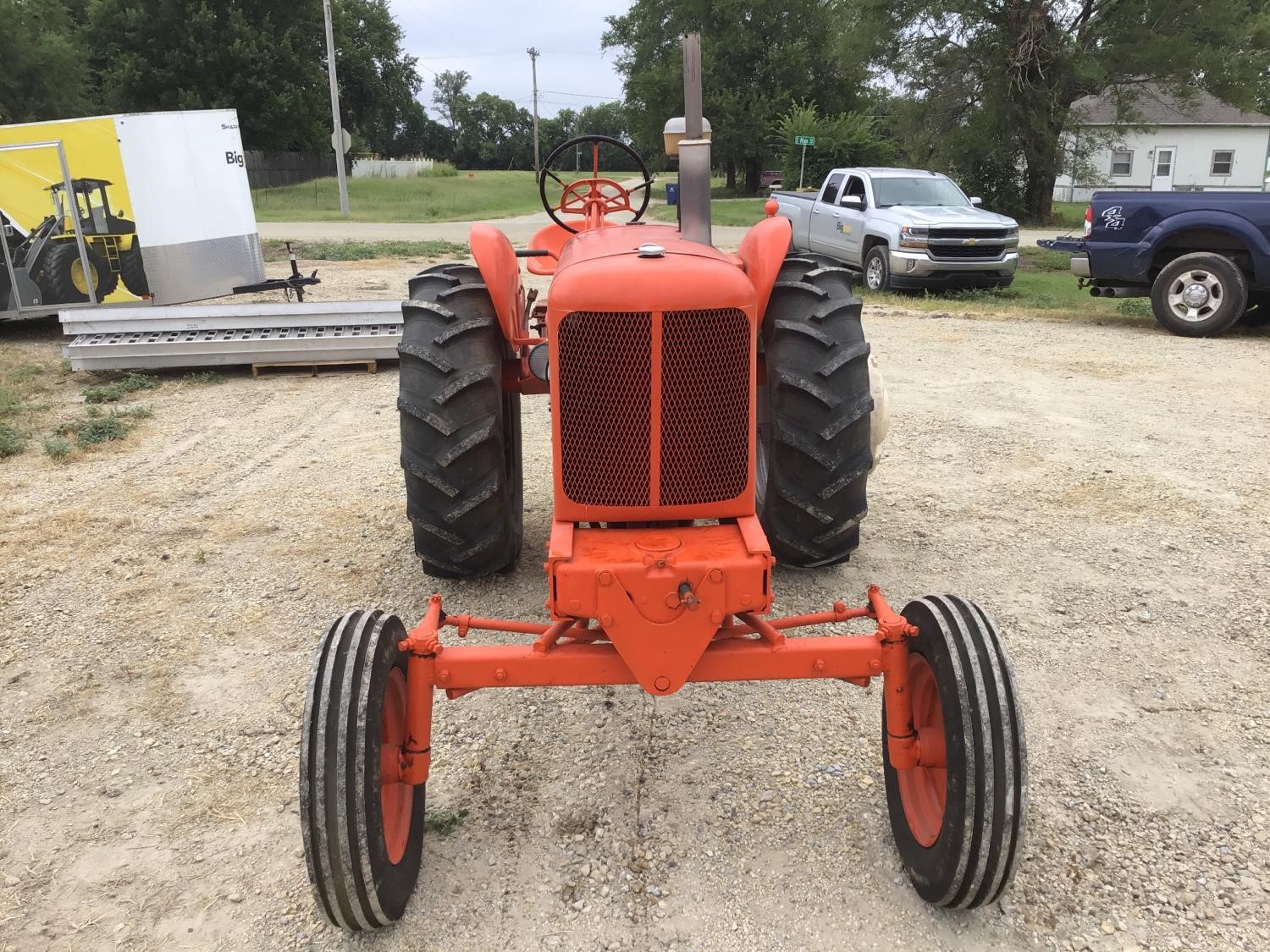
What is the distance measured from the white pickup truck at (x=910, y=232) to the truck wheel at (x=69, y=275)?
8220 mm

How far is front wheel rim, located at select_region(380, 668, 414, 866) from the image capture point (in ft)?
8.44

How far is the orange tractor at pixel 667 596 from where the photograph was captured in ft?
7.75

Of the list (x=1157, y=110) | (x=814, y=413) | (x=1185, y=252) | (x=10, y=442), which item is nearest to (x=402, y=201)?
(x=1157, y=110)

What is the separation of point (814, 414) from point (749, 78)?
4243 centimetres

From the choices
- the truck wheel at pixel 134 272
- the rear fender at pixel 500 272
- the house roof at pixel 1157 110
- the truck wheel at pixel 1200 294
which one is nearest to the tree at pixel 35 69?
the truck wheel at pixel 134 272

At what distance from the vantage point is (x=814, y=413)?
370 cm

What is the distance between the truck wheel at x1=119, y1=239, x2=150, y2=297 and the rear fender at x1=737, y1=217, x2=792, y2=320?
9507mm

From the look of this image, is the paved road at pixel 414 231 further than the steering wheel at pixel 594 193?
Yes

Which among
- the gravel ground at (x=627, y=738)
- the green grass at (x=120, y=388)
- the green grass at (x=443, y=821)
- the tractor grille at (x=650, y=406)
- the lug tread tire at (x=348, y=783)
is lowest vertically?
the green grass at (x=120, y=388)

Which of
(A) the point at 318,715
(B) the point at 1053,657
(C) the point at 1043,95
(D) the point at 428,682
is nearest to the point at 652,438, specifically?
(D) the point at 428,682

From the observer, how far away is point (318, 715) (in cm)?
235

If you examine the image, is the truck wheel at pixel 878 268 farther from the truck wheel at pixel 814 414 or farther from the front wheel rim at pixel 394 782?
the front wheel rim at pixel 394 782

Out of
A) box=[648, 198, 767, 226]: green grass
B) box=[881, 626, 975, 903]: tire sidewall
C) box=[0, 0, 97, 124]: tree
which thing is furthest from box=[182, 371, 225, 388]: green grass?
box=[0, 0, 97, 124]: tree

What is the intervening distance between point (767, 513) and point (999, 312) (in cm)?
927
